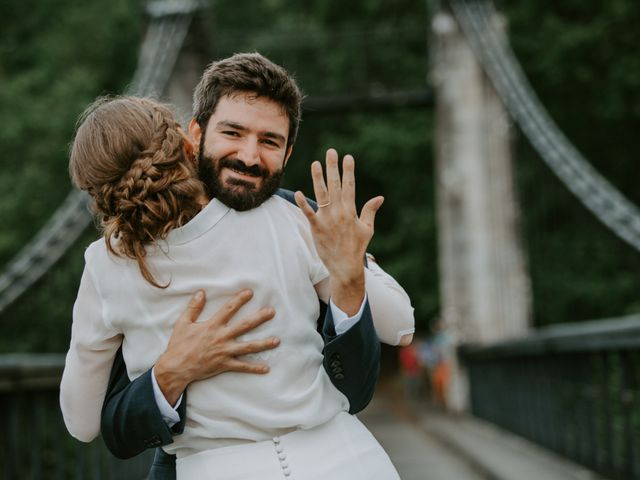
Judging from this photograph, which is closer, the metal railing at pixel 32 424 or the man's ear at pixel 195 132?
the man's ear at pixel 195 132

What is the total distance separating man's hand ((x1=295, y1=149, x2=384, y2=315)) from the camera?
1.53 metres

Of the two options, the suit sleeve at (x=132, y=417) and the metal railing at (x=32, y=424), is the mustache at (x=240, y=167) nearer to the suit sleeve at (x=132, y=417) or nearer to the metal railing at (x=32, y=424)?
the suit sleeve at (x=132, y=417)

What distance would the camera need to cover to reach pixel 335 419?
5.23 feet

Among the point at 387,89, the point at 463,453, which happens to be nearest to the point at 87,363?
the point at 463,453

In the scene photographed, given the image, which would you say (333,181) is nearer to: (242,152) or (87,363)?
(242,152)

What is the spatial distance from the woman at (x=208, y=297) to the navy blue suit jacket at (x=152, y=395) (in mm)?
28

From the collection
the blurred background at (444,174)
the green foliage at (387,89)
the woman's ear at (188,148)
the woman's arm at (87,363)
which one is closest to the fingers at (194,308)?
the woman's arm at (87,363)

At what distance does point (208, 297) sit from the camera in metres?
1.56

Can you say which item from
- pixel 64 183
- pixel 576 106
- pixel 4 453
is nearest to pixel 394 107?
pixel 576 106

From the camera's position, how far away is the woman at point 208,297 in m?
1.52

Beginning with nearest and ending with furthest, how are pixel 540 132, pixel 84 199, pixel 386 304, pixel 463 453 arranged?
1. pixel 386 304
2. pixel 84 199
3. pixel 463 453
4. pixel 540 132

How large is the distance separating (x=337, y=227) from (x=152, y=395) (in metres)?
0.36

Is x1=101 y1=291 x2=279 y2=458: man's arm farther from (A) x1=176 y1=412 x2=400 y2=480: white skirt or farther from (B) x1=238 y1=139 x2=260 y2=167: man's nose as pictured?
(B) x1=238 y1=139 x2=260 y2=167: man's nose

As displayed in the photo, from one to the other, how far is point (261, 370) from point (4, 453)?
2549 mm
